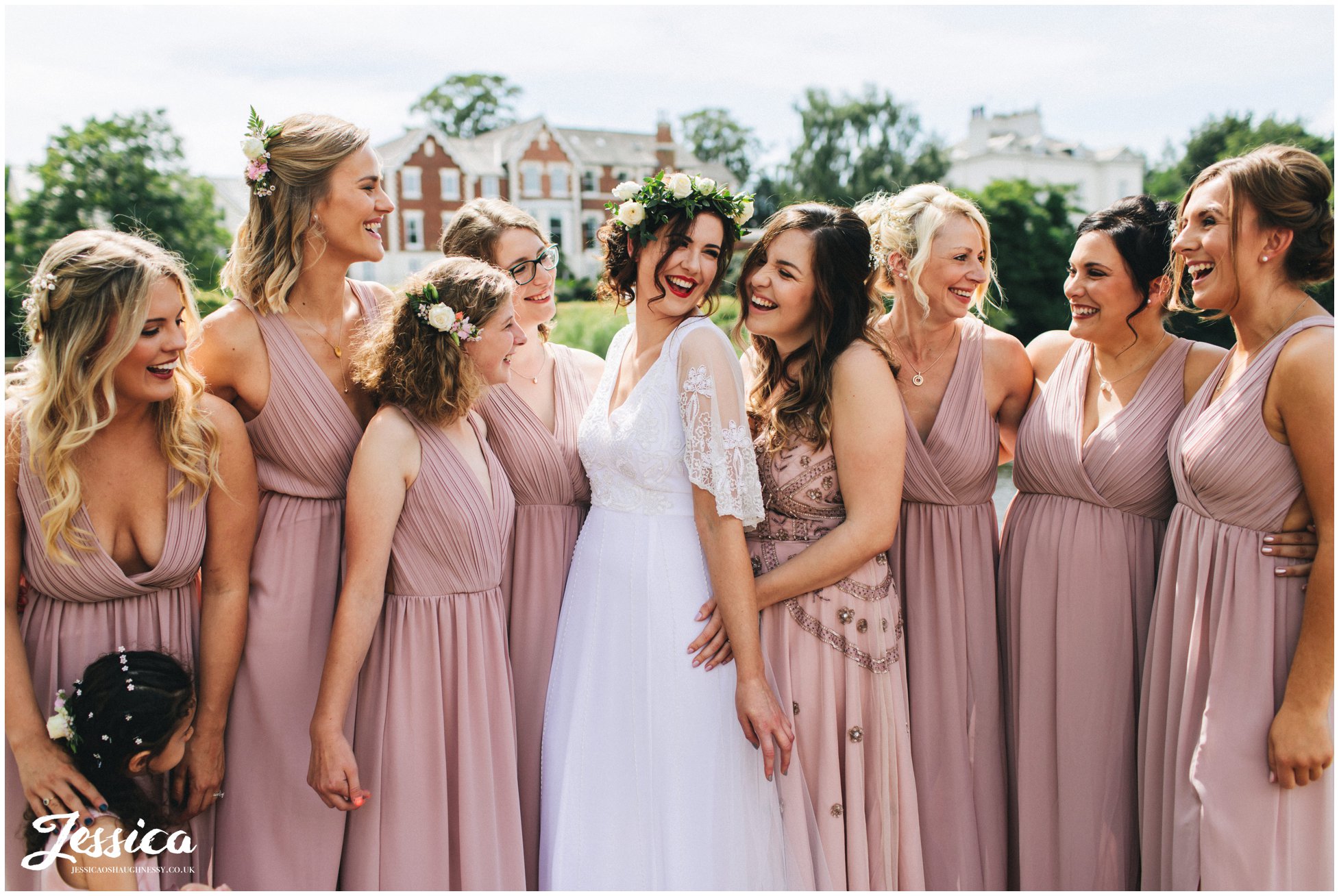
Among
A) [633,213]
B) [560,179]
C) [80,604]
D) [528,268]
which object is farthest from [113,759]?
[560,179]

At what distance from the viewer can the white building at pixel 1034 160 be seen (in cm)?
6238

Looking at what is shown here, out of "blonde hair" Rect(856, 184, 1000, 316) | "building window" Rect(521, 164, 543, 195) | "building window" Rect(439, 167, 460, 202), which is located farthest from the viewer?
"building window" Rect(521, 164, 543, 195)

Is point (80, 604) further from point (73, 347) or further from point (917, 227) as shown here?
point (917, 227)

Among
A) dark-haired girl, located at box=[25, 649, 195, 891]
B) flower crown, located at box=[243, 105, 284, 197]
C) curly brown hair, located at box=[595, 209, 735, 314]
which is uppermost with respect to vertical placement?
flower crown, located at box=[243, 105, 284, 197]

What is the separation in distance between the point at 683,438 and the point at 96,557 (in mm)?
1917

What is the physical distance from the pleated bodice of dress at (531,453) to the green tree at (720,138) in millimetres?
63664

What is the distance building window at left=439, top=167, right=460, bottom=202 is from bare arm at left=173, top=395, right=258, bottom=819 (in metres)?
50.3

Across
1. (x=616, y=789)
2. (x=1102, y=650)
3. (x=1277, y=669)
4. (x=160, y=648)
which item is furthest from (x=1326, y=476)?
(x=160, y=648)

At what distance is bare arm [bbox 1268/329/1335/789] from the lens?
3.09 meters

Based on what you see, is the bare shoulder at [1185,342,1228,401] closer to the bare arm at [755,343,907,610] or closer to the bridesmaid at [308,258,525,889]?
the bare arm at [755,343,907,610]

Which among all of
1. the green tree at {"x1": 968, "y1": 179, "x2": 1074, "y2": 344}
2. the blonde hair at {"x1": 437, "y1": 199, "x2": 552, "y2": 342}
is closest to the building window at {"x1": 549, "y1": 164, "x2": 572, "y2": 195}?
the green tree at {"x1": 968, "y1": 179, "x2": 1074, "y2": 344}

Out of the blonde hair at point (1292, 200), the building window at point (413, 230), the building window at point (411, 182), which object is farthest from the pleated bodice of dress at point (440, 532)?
the building window at point (411, 182)

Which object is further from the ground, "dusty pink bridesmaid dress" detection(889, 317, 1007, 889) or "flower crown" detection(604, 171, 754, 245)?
Answer: "flower crown" detection(604, 171, 754, 245)

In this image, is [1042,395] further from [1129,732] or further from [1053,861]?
[1053,861]
